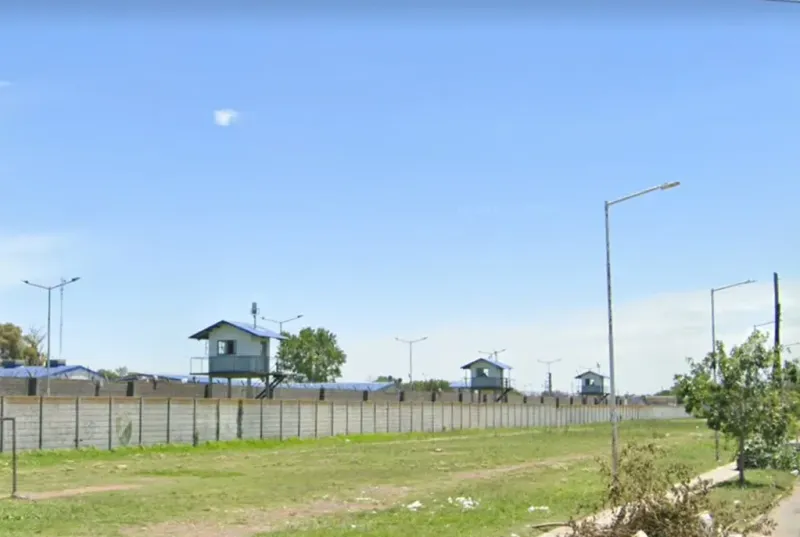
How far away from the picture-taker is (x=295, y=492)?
27.5 m

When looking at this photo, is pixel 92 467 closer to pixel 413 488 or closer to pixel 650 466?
pixel 413 488

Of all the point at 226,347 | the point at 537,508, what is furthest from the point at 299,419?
the point at 537,508

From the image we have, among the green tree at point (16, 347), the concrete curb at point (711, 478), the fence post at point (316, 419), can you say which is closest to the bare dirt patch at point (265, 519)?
the concrete curb at point (711, 478)

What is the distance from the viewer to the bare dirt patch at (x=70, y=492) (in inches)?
968

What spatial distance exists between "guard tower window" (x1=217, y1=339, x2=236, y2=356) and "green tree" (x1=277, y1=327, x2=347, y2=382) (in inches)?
3728

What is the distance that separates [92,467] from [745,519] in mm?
26027

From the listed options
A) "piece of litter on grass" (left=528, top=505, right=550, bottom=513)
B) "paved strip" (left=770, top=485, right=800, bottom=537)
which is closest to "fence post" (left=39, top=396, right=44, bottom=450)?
"piece of litter on grass" (left=528, top=505, right=550, bottom=513)

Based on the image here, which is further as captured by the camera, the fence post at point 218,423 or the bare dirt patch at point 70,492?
the fence post at point 218,423

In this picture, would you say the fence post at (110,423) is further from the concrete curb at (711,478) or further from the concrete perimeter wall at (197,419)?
the concrete curb at (711,478)

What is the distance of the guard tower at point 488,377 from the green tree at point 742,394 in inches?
3423

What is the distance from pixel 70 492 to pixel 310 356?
144m

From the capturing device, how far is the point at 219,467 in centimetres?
3781

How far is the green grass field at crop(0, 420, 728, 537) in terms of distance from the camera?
19.5 m

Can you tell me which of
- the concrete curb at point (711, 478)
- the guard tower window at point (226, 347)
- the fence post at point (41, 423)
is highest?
the guard tower window at point (226, 347)
